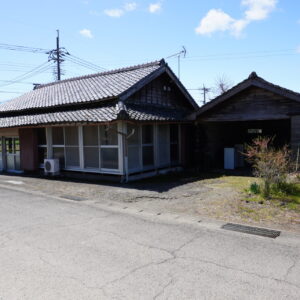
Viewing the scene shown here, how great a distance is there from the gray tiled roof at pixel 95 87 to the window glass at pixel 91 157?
6.85 feet

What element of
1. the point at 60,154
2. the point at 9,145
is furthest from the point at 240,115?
the point at 9,145

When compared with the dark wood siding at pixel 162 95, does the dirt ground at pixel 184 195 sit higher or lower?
lower

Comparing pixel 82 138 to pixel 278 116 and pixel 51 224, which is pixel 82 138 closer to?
pixel 51 224

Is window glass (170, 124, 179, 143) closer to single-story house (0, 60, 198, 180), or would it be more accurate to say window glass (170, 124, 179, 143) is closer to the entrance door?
single-story house (0, 60, 198, 180)

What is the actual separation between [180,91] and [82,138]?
639cm

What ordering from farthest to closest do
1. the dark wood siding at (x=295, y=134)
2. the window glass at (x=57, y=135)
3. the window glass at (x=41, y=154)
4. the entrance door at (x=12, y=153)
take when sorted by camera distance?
1. the entrance door at (x=12, y=153)
2. the window glass at (x=41, y=154)
3. the window glass at (x=57, y=135)
4. the dark wood siding at (x=295, y=134)

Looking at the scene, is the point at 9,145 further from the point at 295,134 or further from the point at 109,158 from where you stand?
the point at 295,134

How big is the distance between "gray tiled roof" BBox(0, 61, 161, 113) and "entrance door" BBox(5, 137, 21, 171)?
171cm

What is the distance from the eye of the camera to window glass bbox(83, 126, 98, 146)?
12039mm

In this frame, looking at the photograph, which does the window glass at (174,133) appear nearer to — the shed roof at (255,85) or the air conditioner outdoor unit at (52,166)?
the shed roof at (255,85)

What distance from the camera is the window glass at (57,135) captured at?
1327cm

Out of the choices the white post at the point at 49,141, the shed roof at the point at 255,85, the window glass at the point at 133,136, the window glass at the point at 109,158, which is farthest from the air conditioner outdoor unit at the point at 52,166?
the shed roof at the point at 255,85

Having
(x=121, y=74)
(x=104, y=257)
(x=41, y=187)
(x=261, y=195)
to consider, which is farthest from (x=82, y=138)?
(x=104, y=257)

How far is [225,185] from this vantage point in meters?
10.3
